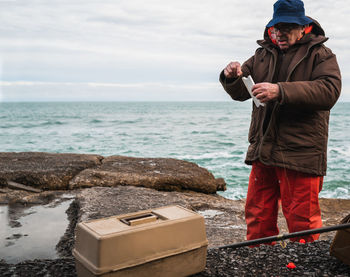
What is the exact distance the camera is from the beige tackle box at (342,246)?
231 centimetres

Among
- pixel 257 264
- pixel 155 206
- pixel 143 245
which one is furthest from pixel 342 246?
pixel 155 206

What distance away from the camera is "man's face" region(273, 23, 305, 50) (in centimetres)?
285

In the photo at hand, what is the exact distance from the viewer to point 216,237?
→ 4059 mm

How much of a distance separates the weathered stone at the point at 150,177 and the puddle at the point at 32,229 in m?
0.71

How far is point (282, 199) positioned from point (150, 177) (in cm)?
310

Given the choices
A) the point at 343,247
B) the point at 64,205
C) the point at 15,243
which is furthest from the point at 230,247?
the point at 64,205

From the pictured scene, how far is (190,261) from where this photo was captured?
2191 millimetres

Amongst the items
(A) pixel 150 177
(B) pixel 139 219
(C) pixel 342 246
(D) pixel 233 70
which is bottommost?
(A) pixel 150 177

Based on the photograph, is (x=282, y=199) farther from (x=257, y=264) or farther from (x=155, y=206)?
(x=155, y=206)

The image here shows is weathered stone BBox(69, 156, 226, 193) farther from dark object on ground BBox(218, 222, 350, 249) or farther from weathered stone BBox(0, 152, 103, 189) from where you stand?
dark object on ground BBox(218, 222, 350, 249)

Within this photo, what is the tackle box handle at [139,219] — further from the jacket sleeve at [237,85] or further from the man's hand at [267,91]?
the jacket sleeve at [237,85]

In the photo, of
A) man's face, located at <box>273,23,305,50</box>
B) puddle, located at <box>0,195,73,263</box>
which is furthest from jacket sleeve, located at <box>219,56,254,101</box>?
puddle, located at <box>0,195,73,263</box>

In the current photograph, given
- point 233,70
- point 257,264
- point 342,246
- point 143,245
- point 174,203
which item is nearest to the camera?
point 143,245

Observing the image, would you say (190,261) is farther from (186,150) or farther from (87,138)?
(87,138)
